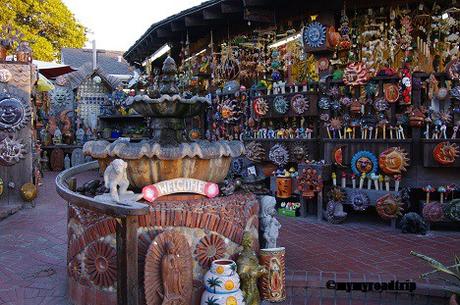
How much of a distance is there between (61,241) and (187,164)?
10.4 ft

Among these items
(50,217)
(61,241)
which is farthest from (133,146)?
(50,217)

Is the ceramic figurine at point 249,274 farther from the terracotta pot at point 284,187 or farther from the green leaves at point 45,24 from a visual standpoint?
the green leaves at point 45,24

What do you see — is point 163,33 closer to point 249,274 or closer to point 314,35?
point 314,35

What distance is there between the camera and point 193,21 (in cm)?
1045

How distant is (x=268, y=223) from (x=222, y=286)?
3.70ft

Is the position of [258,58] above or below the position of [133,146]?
above

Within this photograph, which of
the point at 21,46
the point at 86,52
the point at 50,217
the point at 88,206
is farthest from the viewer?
the point at 86,52

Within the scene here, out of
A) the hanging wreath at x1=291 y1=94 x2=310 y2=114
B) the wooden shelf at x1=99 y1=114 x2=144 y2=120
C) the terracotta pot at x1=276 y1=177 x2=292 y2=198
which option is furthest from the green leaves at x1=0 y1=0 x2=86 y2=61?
the terracotta pot at x1=276 y1=177 x2=292 y2=198

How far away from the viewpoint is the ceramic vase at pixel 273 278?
4184 mm

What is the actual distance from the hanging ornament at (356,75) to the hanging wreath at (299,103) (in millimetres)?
844

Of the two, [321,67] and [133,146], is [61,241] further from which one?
[321,67]

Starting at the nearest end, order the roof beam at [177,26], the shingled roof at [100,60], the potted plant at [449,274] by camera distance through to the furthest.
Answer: the potted plant at [449,274] < the roof beam at [177,26] < the shingled roof at [100,60]

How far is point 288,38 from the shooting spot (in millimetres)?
9227

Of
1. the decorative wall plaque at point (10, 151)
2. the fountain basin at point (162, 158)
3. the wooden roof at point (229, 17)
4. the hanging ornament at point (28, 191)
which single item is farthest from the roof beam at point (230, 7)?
the fountain basin at point (162, 158)
